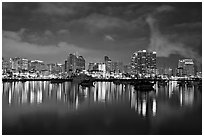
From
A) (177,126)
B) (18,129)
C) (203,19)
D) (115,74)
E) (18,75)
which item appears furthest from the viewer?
(115,74)

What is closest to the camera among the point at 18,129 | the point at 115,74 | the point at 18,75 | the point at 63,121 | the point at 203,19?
the point at 203,19

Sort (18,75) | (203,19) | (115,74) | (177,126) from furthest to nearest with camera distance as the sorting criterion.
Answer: (115,74), (18,75), (177,126), (203,19)

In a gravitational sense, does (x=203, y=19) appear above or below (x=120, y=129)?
above

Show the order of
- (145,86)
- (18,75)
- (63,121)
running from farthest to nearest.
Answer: (18,75), (145,86), (63,121)

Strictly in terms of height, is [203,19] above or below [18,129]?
above

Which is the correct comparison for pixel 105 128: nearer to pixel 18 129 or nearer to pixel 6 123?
pixel 18 129

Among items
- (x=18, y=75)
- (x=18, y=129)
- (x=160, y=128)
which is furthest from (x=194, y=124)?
(x=18, y=75)

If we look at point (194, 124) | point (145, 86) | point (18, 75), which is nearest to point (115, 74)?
point (18, 75)

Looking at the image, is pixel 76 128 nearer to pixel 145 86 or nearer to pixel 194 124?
pixel 194 124

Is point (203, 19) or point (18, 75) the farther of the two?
point (18, 75)

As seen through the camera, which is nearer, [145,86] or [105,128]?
[105,128]
